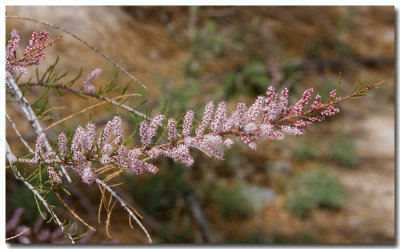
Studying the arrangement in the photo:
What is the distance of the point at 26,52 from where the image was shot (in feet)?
2.57

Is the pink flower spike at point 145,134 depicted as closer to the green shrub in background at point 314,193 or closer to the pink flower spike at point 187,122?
the pink flower spike at point 187,122

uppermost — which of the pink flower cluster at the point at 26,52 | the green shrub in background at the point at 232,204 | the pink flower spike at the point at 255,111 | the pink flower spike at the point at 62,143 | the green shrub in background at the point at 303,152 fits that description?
the green shrub in background at the point at 303,152

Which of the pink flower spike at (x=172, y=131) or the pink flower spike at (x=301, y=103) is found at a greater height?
the pink flower spike at (x=301, y=103)

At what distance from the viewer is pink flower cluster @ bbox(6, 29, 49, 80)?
76cm

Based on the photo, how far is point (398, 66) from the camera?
6.89 feet

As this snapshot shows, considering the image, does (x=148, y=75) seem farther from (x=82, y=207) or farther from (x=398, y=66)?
(x=398, y=66)

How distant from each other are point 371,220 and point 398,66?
1.36 m

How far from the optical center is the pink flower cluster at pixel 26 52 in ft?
2.49

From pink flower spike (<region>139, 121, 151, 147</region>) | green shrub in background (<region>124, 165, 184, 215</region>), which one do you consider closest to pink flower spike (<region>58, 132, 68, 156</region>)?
pink flower spike (<region>139, 121, 151, 147</region>)

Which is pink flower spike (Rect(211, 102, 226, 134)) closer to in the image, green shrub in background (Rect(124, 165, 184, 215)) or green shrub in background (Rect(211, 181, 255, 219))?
green shrub in background (Rect(124, 165, 184, 215))

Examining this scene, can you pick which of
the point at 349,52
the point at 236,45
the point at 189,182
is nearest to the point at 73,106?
the point at 189,182

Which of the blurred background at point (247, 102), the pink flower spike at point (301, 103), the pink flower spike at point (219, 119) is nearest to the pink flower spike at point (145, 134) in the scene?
the pink flower spike at point (219, 119)

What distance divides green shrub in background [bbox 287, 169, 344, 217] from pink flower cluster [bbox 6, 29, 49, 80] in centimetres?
246

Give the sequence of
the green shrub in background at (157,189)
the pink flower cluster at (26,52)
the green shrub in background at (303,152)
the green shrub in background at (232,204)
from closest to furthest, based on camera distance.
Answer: the pink flower cluster at (26,52) < the green shrub in background at (157,189) < the green shrub in background at (232,204) < the green shrub in background at (303,152)
